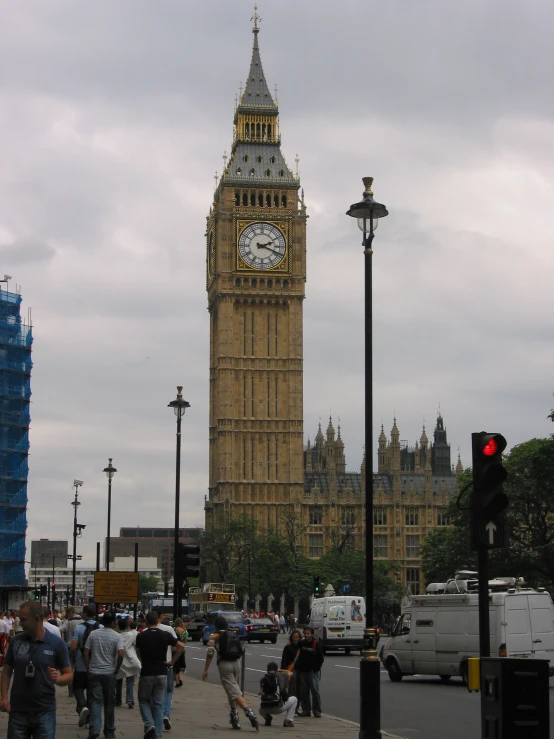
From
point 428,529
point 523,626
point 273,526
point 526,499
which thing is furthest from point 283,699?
point 428,529

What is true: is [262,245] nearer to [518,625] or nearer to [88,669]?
[518,625]

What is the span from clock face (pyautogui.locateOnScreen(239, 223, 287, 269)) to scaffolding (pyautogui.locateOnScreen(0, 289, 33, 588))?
40.4 metres

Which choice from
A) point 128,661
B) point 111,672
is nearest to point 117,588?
point 128,661

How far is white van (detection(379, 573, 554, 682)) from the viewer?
28000 mm

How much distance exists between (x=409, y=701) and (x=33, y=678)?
15602 millimetres

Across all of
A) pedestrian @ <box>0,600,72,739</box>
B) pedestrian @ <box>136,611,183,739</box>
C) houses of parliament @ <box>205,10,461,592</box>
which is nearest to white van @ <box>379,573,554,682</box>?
pedestrian @ <box>136,611,183,739</box>

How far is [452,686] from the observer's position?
29.5 meters

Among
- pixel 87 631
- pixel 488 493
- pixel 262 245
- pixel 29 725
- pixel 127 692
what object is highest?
pixel 262 245

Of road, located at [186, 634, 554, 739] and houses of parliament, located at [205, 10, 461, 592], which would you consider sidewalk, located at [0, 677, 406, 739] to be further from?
houses of parliament, located at [205, 10, 461, 592]

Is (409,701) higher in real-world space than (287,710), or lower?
lower

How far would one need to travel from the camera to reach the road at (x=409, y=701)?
20234 millimetres

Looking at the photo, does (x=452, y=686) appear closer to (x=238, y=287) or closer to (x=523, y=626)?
(x=523, y=626)

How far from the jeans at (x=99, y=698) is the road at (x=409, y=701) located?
4719 mm

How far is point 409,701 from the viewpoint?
25.2 meters
